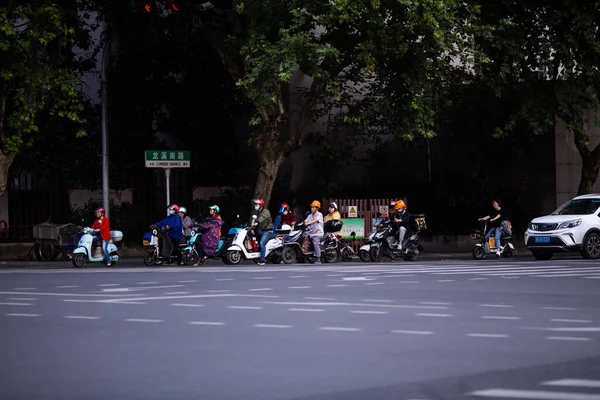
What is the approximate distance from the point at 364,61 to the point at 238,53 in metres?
3.54

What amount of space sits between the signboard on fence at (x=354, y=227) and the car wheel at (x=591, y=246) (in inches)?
306

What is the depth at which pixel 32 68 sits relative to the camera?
118 feet

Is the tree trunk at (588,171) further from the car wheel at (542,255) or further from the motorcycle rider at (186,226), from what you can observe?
the motorcycle rider at (186,226)

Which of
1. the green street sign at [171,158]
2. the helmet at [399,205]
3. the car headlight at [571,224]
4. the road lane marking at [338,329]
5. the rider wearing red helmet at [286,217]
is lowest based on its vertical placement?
the road lane marking at [338,329]

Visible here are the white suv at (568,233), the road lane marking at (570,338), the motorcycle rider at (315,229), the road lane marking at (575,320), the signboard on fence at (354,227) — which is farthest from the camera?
the signboard on fence at (354,227)

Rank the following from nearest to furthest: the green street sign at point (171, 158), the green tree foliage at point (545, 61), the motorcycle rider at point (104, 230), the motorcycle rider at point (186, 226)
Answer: the motorcycle rider at point (104, 230), the motorcycle rider at point (186, 226), the green street sign at point (171, 158), the green tree foliage at point (545, 61)

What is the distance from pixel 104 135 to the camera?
123 ft

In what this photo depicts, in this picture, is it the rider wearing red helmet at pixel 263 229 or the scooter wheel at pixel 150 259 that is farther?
the rider wearing red helmet at pixel 263 229

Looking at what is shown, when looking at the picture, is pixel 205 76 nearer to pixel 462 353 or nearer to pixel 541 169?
pixel 541 169

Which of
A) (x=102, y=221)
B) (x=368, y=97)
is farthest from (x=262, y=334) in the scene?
(x=368, y=97)

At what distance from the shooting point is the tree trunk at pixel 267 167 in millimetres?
38594

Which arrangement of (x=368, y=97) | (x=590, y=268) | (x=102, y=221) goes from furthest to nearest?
(x=368, y=97)
(x=102, y=221)
(x=590, y=268)

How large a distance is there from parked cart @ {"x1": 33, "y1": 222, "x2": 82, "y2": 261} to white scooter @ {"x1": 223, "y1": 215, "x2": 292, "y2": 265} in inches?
175

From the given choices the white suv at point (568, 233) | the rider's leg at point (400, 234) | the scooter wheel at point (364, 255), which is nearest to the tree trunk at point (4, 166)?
the scooter wheel at point (364, 255)
